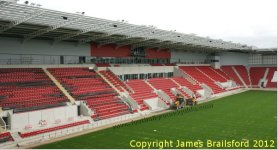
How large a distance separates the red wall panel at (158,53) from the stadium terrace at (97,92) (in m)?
0.33

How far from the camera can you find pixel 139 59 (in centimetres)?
4884

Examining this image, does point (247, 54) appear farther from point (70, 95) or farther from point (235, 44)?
point (70, 95)

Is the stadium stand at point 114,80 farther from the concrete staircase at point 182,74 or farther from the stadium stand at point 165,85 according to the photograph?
the concrete staircase at point 182,74

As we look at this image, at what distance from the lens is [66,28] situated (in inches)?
1204

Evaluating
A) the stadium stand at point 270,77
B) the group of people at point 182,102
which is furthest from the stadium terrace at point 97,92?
the stadium stand at point 270,77

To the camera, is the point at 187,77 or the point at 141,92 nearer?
the point at 141,92

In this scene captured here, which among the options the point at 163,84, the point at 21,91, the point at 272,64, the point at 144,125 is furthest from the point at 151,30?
the point at 272,64

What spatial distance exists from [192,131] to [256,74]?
51029mm

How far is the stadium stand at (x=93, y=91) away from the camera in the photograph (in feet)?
102

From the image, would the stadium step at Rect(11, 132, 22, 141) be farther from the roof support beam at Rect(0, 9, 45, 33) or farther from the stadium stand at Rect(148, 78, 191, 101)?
the stadium stand at Rect(148, 78, 191, 101)

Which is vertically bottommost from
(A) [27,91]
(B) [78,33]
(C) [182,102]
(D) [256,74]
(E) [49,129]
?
(E) [49,129]

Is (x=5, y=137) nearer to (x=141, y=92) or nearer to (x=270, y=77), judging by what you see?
(x=141, y=92)

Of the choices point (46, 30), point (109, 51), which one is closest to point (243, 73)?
point (109, 51)

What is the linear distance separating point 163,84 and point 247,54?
3779 cm
